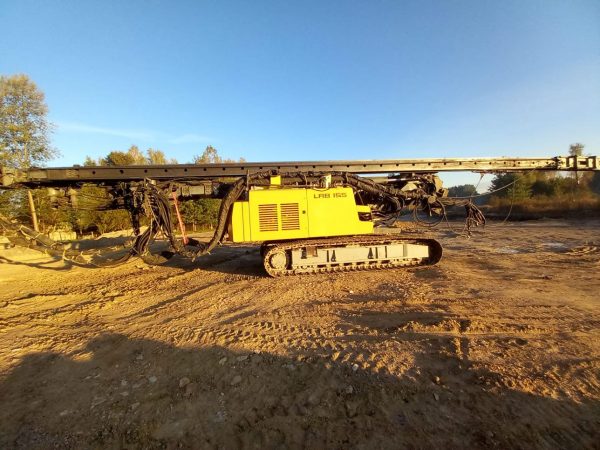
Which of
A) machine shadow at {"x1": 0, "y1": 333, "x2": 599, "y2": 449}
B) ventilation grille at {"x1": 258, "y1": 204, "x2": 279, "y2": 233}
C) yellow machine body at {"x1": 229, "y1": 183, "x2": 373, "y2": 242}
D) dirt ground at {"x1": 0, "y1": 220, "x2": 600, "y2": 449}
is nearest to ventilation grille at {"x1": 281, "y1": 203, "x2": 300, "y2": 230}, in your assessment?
yellow machine body at {"x1": 229, "y1": 183, "x2": 373, "y2": 242}

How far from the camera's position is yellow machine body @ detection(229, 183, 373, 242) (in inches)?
300

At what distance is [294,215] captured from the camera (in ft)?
25.5

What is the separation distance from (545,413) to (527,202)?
118 ft

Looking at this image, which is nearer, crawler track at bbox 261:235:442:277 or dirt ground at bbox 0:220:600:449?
dirt ground at bbox 0:220:600:449

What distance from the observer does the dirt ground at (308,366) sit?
8.48ft

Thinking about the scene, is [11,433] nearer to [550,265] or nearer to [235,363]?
→ [235,363]

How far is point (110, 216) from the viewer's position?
75.2 ft

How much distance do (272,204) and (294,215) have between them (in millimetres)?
679

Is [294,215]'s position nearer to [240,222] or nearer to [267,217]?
[267,217]

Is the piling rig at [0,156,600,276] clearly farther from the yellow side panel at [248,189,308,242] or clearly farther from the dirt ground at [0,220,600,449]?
the dirt ground at [0,220,600,449]

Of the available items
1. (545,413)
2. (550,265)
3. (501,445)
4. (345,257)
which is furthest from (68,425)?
(550,265)

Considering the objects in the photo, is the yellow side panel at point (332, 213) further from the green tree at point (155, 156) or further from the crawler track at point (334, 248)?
the green tree at point (155, 156)

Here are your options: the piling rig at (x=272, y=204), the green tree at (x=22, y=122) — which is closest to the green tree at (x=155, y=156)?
the green tree at (x=22, y=122)

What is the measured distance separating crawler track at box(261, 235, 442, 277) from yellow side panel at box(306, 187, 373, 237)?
0.26 meters
